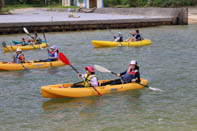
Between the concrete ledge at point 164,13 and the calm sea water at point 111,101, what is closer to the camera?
the calm sea water at point 111,101

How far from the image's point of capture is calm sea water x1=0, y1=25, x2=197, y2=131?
11.3m

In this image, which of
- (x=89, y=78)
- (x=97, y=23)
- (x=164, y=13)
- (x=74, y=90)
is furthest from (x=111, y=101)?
(x=164, y=13)

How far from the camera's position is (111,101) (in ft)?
44.0

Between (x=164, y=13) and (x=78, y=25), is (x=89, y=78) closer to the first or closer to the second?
(x=78, y=25)

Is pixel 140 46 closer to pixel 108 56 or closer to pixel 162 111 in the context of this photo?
pixel 108 56

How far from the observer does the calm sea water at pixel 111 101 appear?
11.3 m

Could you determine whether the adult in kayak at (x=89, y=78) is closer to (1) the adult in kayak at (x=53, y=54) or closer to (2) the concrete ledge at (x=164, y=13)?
(1) the adult in kayak at (x=53, y=54)

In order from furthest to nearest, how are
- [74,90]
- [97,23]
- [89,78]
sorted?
1. [97,23]
2. [89,78]
3. [74,90]

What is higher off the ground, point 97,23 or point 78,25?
point 97,23

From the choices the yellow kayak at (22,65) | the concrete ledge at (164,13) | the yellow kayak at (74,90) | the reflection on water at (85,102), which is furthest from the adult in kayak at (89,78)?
the concrete ledge at (164,13)

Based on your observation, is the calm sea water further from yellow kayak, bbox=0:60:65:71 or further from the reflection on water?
Answer: yellow kayak, bbox=0:60:65:71

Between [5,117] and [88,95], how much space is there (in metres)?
3.04

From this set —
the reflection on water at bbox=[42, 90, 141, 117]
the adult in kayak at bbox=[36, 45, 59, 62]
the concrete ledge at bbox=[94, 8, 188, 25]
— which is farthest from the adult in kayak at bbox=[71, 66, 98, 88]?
the concrete ledge at bbox=[94, 8, 188, 25]

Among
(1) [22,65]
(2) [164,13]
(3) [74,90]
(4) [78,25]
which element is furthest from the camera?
(2) [164,13]
